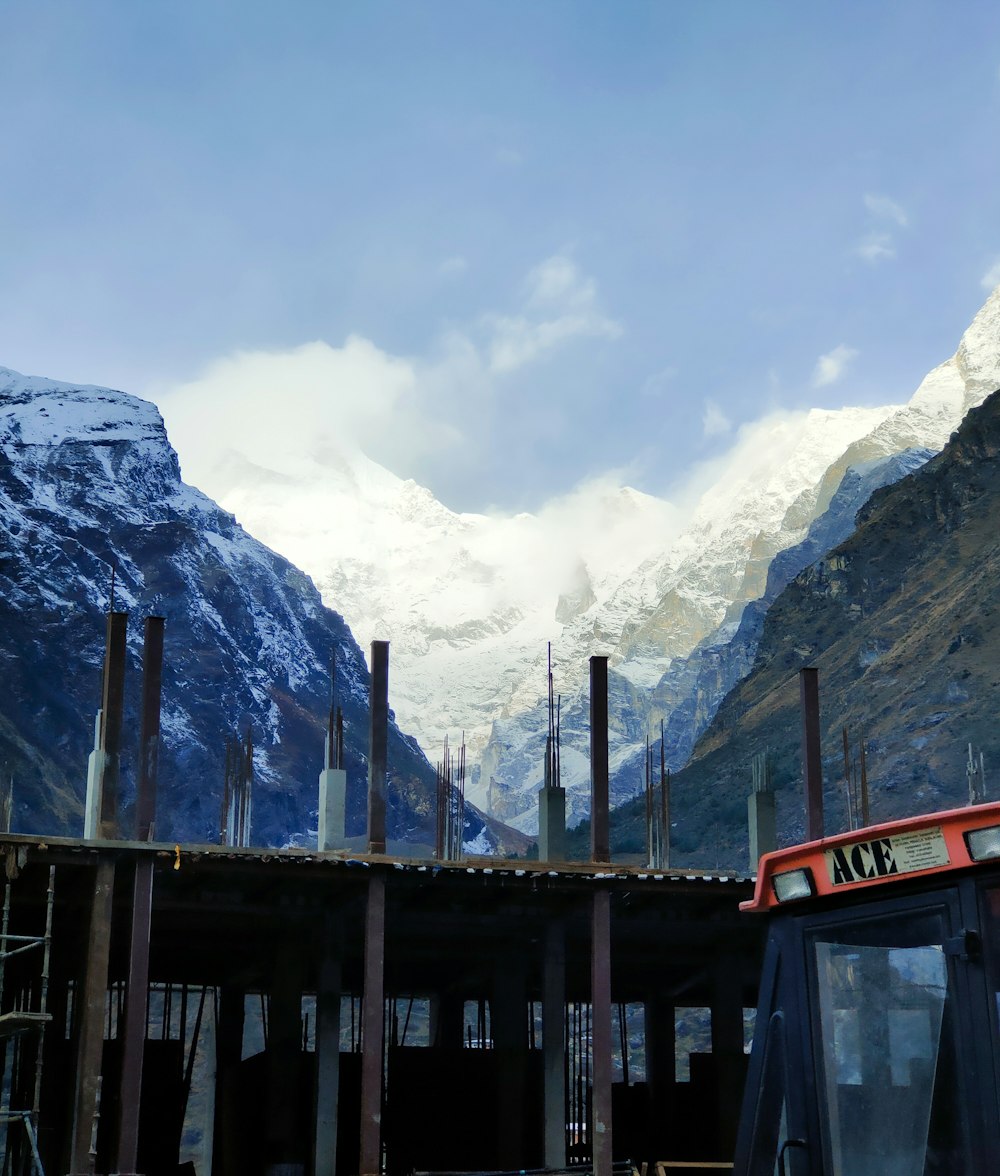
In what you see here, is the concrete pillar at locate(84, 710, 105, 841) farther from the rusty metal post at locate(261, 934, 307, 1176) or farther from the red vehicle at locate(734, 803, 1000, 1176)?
the red vehicle at locate(734, 803, 1000, 1176)

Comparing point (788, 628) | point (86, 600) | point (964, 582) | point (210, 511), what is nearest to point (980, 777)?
point (964, 582)

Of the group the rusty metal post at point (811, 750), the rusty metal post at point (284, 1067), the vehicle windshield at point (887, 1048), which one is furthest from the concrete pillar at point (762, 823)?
the vehicle windshield at point (887, 1048)

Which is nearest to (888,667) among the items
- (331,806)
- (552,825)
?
(552,825)

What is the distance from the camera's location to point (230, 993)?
3133cm

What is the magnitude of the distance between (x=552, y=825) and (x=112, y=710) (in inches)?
283

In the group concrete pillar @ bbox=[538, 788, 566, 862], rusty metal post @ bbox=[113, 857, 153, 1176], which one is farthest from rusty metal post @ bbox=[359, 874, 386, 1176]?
concrete pillar @ bbox=[538, 788, 566, 862]

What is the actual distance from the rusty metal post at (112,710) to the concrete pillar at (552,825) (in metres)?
6.64

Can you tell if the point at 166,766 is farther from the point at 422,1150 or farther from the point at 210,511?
the point at 422,1150

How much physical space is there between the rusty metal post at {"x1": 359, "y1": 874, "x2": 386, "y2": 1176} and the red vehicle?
44.1 feet

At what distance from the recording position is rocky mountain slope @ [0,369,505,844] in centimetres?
10506

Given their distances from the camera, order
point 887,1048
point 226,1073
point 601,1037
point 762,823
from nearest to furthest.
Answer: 1. point 887,1048
2. point 601,1037
3. point 762,823
4. point 226,1073

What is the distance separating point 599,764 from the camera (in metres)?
23.2

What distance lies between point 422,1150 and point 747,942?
656 cm

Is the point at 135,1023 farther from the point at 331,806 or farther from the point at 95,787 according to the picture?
the point at 331,806
